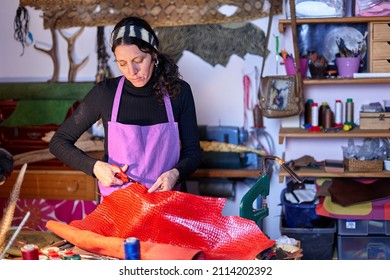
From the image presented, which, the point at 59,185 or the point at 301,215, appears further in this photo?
the point at 59,185

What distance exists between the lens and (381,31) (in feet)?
12.4

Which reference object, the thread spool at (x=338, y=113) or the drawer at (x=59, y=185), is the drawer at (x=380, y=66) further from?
the drawer at (x=59, y=185)

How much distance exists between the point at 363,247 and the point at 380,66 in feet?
3.53

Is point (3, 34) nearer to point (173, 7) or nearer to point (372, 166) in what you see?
point (173, 7)

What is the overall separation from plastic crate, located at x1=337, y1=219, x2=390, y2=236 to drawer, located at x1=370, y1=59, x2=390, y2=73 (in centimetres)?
89

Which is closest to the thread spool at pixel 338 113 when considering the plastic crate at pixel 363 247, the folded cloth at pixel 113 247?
the plastic crate at pixel 363 247

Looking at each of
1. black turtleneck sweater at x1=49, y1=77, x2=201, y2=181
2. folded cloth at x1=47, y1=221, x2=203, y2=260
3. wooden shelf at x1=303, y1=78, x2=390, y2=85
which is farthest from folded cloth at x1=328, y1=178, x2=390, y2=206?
folded cloth at x1=47, y1=221, x2=203, y2=260

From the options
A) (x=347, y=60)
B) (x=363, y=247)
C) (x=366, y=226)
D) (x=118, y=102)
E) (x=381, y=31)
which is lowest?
(x=363, y=247)

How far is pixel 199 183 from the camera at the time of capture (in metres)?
4.20

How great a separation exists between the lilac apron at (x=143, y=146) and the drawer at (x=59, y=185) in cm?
136

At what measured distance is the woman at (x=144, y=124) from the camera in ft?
9.19

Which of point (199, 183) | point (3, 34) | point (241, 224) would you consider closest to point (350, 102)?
point (199, 183)

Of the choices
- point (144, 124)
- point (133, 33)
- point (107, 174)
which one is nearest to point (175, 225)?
point (107, 174)

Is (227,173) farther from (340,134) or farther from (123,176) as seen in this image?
(123,176)
